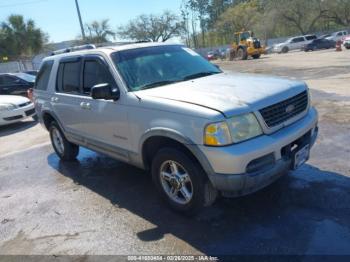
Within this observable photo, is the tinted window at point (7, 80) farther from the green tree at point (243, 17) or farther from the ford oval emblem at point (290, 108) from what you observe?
the green tree at point (243, 17)

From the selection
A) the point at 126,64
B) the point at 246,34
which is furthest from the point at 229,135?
the point at 246,34

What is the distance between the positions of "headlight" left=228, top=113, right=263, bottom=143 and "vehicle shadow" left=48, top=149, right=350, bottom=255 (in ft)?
3.12

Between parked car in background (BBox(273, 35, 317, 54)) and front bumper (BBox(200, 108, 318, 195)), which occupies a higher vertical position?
front bumper (BBox(200, 108, 318, 195))

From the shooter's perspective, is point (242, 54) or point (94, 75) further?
point (242, 54)

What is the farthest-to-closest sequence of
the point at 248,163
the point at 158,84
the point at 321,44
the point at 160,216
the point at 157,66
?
the point at 321,44, the point at 157,66, the point at 158,84, the point at 160,216, the point at 248,163

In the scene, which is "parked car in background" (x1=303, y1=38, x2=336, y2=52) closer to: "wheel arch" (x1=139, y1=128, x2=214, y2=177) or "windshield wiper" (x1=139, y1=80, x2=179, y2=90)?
"windshield wiper" (x1=139, y1=80, x2=179, y2=90)

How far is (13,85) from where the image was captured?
1577 cm

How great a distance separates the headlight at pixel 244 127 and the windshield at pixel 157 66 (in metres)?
1.31

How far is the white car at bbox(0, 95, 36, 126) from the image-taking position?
10945 millimetres

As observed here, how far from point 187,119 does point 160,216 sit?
129cm

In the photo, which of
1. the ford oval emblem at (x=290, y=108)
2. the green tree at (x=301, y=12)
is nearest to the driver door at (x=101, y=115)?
the ford oval emblem at (x=290, y=108)

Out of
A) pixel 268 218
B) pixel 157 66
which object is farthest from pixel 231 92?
pixel 268 218

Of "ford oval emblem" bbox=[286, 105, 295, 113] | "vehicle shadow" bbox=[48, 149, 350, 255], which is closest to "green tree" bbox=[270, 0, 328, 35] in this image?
"vehicle shadow" bbox=[48, 149, 350, 255]

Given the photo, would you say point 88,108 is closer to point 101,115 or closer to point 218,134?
point 101,115
